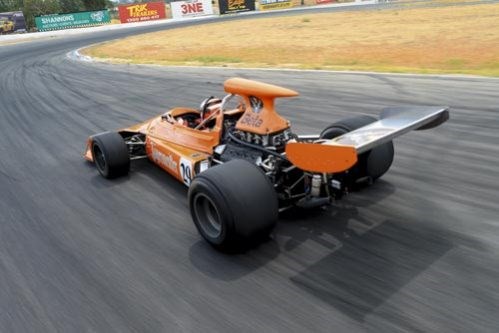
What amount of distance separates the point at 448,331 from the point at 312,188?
1.59m

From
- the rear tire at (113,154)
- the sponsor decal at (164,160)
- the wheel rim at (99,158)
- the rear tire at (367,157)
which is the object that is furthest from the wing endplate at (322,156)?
the wheel rim at (99,158)

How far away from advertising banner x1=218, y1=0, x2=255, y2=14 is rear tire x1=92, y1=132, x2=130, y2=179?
47.0 m

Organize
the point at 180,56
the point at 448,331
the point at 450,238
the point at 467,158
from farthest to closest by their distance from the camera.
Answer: the point at 180,56, the point at 467,158, the point at 450,238, the point at 448,331

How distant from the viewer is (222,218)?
11.7 ft

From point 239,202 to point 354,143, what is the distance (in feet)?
3.21

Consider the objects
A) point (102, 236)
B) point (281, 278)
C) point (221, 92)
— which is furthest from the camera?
point (221, 92)

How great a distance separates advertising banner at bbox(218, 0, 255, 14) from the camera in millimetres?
49812

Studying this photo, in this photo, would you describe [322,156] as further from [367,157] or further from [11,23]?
[11,23]

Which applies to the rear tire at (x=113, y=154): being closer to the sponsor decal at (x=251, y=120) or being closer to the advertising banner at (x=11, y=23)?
the sponsor decal at (x=251, y=120)

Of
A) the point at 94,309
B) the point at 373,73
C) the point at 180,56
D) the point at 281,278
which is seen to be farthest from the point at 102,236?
the point at 180,56

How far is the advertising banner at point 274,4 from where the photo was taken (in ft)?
172

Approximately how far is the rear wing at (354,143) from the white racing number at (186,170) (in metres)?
1.68

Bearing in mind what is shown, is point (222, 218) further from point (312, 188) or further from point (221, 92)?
point (221, 92)

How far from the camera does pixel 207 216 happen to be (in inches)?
159
